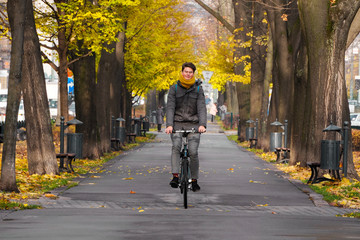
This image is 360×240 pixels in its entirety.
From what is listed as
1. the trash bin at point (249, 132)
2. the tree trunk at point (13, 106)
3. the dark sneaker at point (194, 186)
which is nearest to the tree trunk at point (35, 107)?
the tree trunk at point (13, 106)

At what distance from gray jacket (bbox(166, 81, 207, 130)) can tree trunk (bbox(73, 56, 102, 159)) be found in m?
11.8

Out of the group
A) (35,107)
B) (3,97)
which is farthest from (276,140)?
(3,97)

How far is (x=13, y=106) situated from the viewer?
13367 mm

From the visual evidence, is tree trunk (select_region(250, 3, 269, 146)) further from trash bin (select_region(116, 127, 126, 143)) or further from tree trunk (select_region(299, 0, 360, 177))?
tree trunk (select_region(299, 0, 360, 177))

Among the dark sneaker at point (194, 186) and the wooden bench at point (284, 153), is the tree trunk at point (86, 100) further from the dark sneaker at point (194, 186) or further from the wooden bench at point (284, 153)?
the dark sneaker at point (194, 186)

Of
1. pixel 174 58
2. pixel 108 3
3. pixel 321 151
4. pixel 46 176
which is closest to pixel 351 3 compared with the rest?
pixel 321 151

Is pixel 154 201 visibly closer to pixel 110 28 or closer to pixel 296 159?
pixel 296 159

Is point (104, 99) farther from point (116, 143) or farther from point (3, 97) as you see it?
point (3, 97)

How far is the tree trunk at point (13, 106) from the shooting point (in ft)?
43.5

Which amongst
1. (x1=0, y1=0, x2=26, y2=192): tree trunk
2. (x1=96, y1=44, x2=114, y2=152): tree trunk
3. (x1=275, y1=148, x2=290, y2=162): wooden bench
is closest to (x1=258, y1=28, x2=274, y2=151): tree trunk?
(x1=275, y1=148, x2=290, y2=162): wooden bench

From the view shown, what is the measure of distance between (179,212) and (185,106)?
77.2 inches

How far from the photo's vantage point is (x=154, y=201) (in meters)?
12.5

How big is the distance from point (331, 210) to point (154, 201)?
2624 millimetres

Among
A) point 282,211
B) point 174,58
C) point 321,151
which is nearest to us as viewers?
point 282,211
